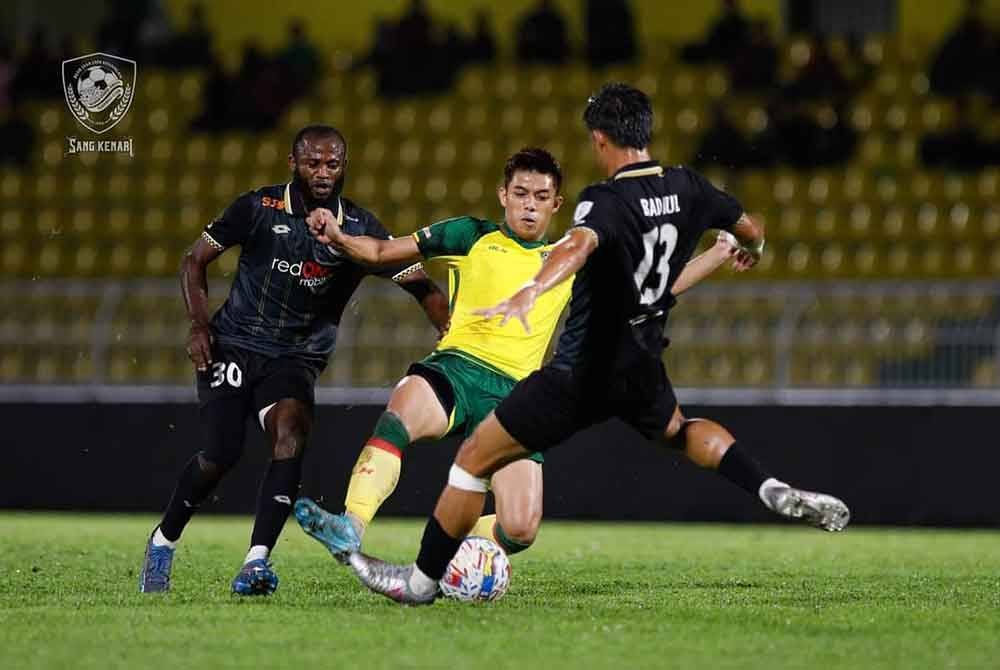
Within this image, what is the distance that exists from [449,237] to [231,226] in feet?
3.30

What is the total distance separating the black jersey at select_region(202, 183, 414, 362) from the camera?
7797mm

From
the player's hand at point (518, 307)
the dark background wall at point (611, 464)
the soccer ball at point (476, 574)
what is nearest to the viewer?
the player's hand at point (518, 307)

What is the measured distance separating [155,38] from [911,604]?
14679 mm

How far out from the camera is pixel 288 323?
786 cm

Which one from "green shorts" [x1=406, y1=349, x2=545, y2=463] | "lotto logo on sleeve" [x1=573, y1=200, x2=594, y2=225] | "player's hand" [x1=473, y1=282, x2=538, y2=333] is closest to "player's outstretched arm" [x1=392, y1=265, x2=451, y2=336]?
"green shorts" [x1=406, y1=349, x2=545, y2=463]

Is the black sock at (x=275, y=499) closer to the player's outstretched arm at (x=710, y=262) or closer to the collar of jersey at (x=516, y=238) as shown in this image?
the collar of jersey at (x=516, y=238)

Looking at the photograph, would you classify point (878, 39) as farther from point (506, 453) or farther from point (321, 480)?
point (506, 453)

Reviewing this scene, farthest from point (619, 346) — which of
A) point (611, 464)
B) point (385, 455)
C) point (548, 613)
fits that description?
point (611, 464)

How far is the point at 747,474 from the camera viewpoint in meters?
6.53

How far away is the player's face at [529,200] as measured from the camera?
7.98m

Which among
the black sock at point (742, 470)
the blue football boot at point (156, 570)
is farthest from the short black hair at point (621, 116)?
the blue football boot at point (156, 570)

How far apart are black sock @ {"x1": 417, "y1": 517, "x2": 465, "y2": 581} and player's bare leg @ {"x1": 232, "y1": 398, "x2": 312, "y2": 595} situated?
85 cm

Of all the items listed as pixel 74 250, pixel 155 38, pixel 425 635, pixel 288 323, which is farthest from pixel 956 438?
pixel 155 38

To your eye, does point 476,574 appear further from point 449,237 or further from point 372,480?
point 449,237
